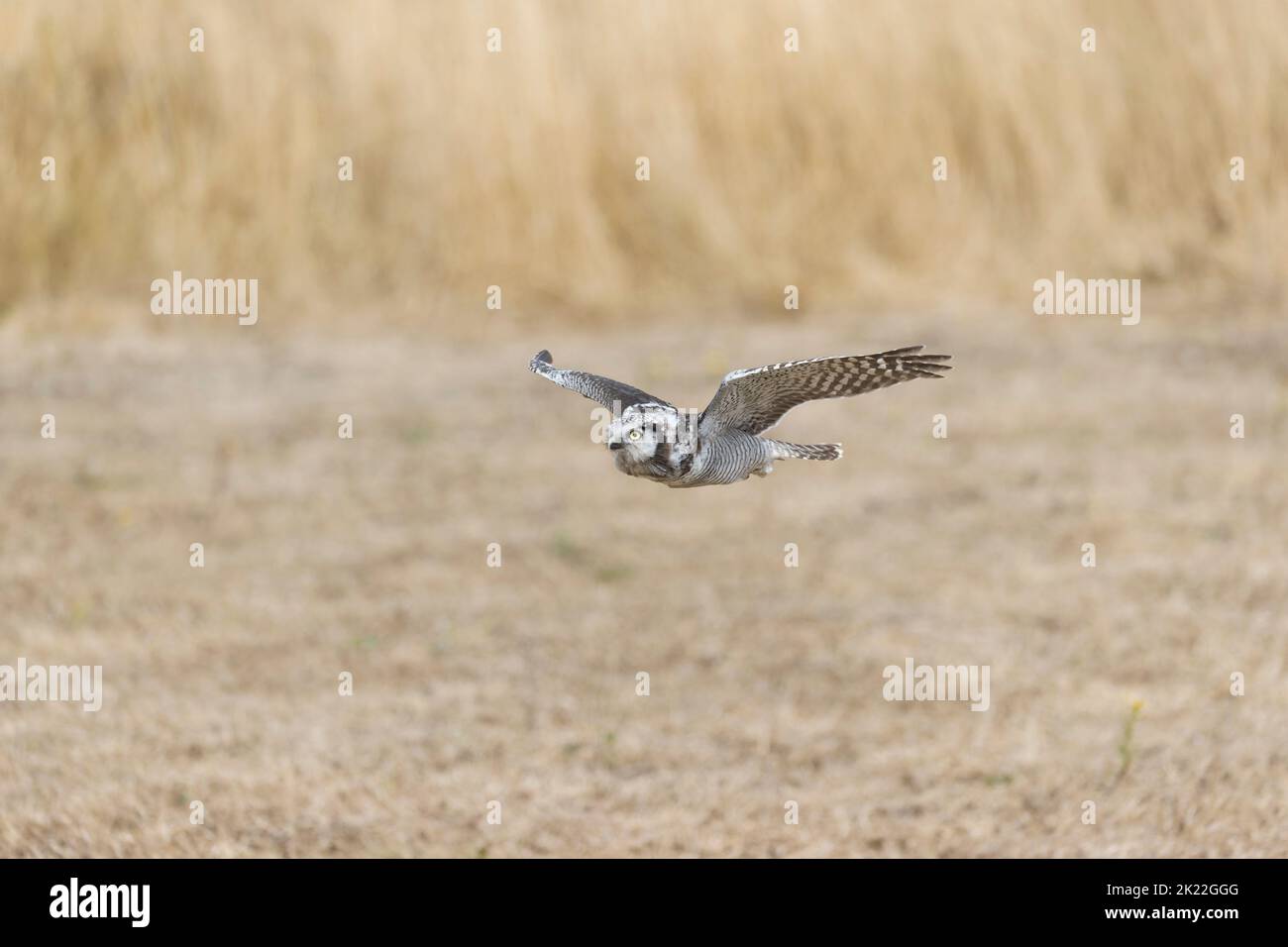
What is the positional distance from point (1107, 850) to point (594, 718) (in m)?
2.22

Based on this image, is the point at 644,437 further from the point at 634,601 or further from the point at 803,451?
the point at 634,601

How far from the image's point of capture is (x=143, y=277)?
1187cm

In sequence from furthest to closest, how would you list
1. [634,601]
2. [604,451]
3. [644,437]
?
[604,451]
[634,601]
[644,437]

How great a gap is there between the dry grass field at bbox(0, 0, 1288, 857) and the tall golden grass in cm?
3

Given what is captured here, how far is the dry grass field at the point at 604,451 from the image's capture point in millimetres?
6285

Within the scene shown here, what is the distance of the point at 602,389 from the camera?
2.61 metres

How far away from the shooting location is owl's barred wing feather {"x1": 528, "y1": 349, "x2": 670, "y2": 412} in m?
2.44

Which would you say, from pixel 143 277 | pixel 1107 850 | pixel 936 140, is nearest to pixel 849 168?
pixel 936 140

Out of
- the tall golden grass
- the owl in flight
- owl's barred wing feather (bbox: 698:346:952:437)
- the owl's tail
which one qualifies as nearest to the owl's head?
the owl in flight

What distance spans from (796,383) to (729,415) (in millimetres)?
139

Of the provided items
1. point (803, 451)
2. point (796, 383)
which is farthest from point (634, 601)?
point (796, 383)

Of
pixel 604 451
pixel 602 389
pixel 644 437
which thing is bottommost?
pixel 644 437

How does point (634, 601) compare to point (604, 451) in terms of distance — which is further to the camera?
point (604, 451)
